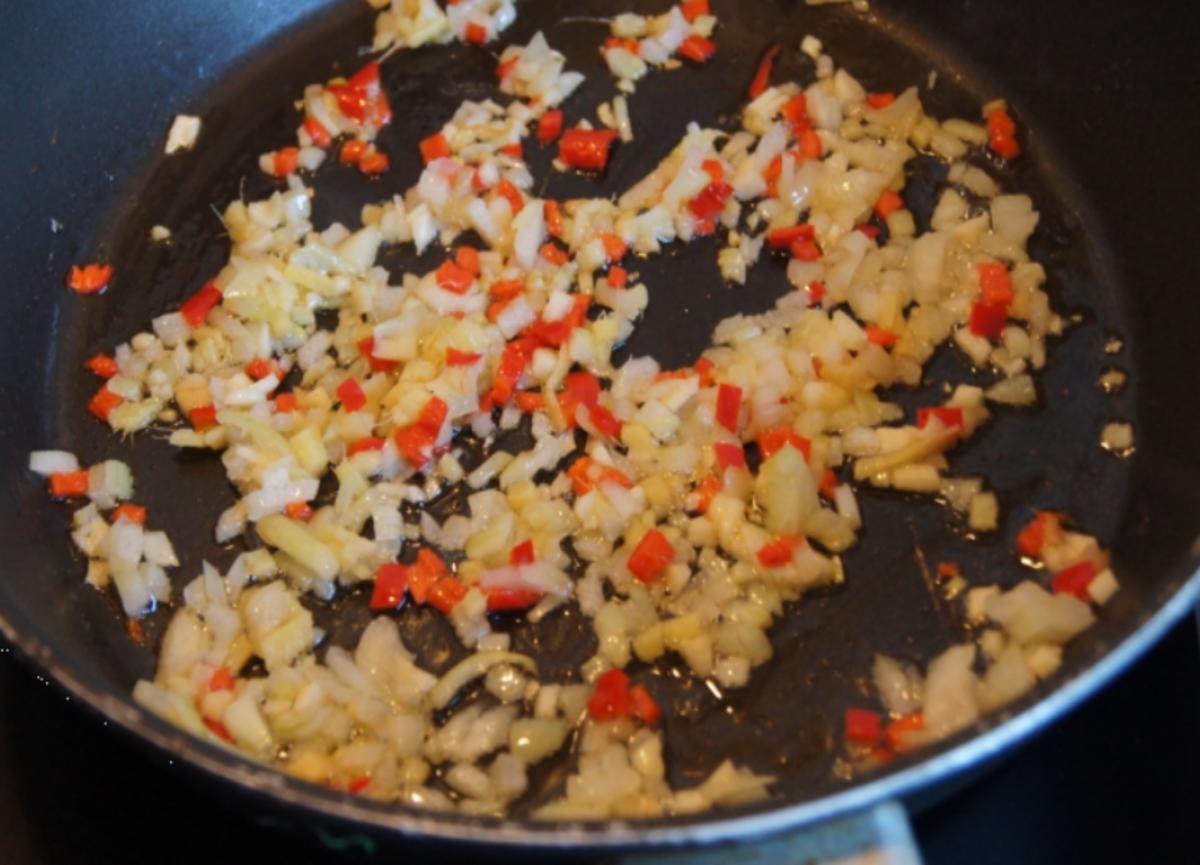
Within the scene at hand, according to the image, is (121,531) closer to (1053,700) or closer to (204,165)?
(204,165)

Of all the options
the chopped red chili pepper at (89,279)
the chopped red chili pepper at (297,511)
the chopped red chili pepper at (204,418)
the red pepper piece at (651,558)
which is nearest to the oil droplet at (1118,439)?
the red pepper piece at (651,558)

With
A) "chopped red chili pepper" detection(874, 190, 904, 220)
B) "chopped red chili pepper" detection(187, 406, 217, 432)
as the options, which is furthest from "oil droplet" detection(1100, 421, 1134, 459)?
"chopped red chili pepper" detection(187, 406, 217, 432)

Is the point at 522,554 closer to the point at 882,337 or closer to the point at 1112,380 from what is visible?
the point at 882,337

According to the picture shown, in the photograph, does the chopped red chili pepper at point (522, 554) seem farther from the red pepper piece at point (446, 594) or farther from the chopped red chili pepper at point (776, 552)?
the chopped red chili pepper at point (776, 552)

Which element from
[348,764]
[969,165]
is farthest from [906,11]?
[348,764]

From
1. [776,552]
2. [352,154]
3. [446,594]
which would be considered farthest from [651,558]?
[352,154]

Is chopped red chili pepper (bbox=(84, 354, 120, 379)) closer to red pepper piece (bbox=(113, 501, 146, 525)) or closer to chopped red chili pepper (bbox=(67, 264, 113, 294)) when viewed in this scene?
chopped red chili pepper (bbox=(67, 264, 113, 294))

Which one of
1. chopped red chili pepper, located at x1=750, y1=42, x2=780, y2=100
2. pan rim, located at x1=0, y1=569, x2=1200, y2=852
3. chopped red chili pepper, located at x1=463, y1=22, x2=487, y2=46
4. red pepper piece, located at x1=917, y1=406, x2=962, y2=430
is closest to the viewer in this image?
pan rim, located at x1=0, y1=569, x2=1200, y2=852
